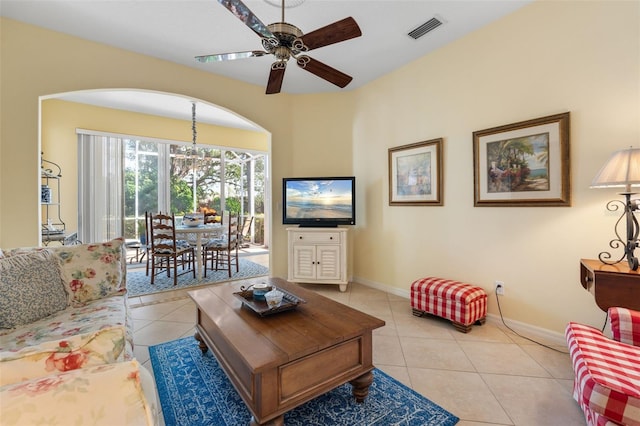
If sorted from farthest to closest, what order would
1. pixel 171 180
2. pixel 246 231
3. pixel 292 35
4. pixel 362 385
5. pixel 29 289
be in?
pixel 246 231 → pixel 171 180 → pixel 292 35 → pixel 29 289 → pixel 362 385

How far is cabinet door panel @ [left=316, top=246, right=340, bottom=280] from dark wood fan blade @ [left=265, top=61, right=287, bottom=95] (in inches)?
83.7

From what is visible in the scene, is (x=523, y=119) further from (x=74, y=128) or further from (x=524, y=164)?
(x=74, y=128)

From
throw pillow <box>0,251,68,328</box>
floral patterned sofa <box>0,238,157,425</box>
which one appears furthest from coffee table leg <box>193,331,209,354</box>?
throw pillow <box>0,251,68,328</box>

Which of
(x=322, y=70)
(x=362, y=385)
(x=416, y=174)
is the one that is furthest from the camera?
(x=416, y=174)

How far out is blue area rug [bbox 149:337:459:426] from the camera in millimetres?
1576

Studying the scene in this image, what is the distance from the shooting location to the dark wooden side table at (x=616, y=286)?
1748 millimetres

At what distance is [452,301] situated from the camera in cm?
269

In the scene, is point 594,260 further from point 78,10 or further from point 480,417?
point 78,10

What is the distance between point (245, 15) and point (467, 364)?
282 cm

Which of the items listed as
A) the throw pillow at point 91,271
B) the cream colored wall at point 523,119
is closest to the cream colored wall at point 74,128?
the throw pillow at point 91,271

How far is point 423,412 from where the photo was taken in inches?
64.3

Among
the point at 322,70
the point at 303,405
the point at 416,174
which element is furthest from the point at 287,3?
the point at 303,405

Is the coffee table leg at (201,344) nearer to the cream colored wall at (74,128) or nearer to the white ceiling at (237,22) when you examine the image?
the white ceiling at (237,22)

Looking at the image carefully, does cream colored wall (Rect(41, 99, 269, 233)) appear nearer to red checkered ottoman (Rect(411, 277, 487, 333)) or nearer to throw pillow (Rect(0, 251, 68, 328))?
throw pillow (Rect(0, 251, 68, 328))
